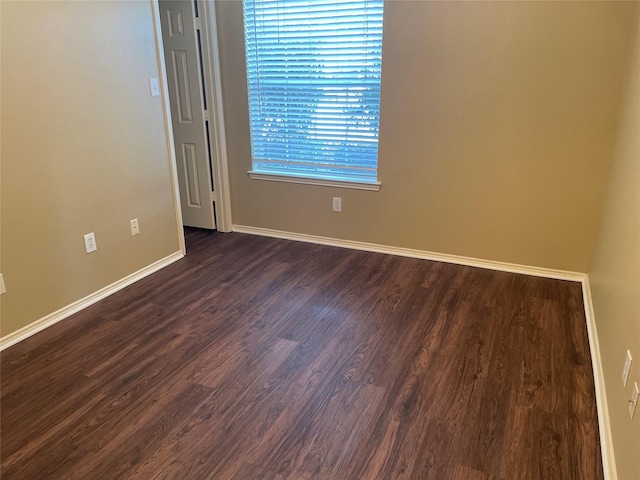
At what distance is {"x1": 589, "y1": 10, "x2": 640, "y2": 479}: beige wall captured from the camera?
5.03 feet

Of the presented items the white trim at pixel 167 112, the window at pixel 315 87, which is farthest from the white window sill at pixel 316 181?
the white trim at pixel 167 112

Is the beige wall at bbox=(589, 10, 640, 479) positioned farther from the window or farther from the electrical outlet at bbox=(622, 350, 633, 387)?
the window

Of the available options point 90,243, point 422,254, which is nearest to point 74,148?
point 90,243

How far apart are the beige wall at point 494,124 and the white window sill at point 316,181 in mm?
62

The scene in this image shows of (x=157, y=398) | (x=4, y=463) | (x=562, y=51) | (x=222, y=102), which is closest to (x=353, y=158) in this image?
(x=222, y=102)

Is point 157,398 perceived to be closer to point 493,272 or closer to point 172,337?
point 172,337

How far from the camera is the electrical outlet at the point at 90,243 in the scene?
9.44 feet

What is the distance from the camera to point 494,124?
10.3 ft

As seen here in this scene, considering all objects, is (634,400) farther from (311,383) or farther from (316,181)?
(316,181)

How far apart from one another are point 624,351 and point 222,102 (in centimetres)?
335

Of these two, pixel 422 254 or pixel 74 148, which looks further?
pixel 422 254

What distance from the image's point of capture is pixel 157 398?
209cm

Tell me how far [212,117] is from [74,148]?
139 centimetres

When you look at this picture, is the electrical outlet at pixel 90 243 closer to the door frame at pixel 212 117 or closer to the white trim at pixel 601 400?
the door frame at pixel 212 117
